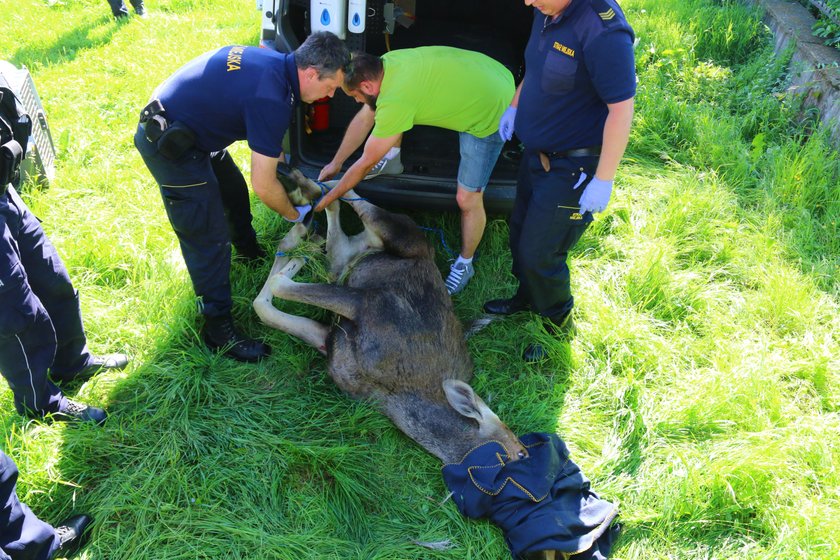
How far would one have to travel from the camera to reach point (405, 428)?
3.95 m

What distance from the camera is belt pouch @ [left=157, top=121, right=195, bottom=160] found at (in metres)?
3.60

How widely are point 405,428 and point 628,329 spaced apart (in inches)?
76.9

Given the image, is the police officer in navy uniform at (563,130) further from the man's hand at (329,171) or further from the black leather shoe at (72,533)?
the black leather shoe at (72,533)

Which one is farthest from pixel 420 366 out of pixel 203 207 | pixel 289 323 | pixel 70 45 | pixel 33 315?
pixel 70 45

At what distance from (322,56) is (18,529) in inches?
118

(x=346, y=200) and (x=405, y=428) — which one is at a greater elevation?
(x=346, y=200)

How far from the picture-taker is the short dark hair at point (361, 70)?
384 centimetres

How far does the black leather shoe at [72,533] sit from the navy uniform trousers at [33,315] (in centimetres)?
77

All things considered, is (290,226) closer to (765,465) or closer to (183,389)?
(183,389)

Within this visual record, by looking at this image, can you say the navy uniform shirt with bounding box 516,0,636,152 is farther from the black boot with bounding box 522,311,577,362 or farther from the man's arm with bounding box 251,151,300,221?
the man's arm with bounding box 251,151,300,221

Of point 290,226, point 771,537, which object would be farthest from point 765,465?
point 290,226

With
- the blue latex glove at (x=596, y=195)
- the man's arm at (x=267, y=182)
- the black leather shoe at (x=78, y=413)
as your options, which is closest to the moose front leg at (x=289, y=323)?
the man's arm at (x=267, y=182)

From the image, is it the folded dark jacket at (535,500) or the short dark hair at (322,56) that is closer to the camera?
the folded dark jacket at (535,500)

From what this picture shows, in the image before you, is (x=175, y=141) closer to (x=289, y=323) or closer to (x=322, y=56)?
(x=322, y=56)
